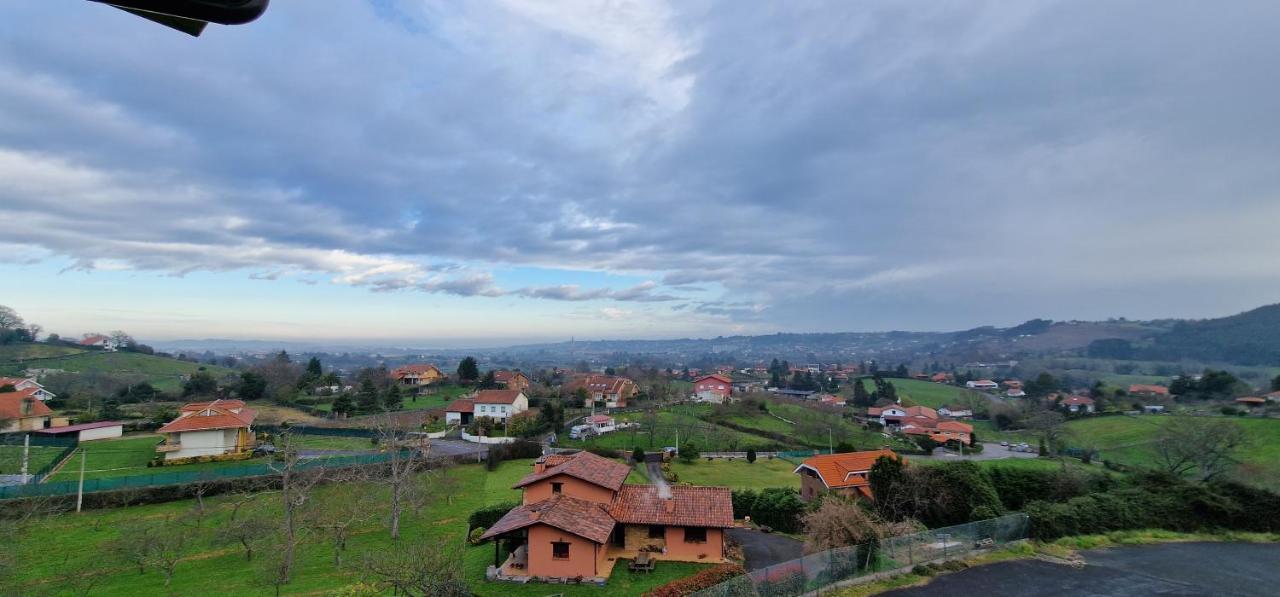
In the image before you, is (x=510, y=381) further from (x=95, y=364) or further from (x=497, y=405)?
(x=95, y=364)

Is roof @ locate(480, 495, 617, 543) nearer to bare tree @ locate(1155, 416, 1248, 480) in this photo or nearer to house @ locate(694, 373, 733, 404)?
bare tree @ locate(1155, 416, 1248, 480)

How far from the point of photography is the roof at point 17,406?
4078 cm

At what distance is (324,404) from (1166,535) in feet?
227

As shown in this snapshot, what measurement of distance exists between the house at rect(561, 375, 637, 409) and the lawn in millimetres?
28868

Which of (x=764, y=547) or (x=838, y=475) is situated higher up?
(x=838, y=475)

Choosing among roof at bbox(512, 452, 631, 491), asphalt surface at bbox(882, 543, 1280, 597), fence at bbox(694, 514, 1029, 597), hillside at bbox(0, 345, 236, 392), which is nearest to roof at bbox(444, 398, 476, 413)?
roof at bbox(512, 452, 631, 491)

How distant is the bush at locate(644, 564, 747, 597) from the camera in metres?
16.8

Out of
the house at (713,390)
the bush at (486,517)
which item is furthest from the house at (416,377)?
the bush at (486,517)

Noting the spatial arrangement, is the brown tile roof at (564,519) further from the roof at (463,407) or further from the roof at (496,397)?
the roof at (463,407)

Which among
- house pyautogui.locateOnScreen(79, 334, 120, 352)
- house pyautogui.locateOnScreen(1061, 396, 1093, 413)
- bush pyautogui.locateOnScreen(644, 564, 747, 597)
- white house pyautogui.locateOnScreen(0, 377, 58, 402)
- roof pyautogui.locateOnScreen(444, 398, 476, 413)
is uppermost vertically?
house pyautogui.locateOnScreen(79, 334, 120, 352)

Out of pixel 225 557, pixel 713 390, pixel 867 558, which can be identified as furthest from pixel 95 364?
pixel 867 558

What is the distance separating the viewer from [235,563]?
21.2m

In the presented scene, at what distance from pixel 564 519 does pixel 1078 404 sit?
281ft

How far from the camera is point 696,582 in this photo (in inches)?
693
